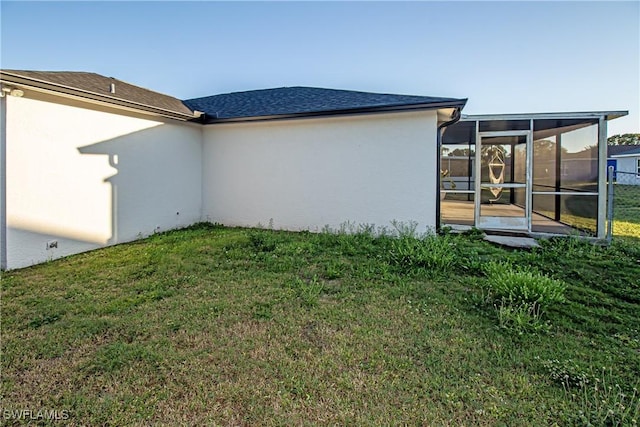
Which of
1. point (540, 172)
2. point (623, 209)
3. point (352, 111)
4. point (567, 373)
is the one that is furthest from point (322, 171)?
point (623, 209)

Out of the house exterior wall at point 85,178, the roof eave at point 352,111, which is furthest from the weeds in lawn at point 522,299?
the house exterior wall at point 85,178

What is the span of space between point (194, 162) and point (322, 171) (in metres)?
3.79

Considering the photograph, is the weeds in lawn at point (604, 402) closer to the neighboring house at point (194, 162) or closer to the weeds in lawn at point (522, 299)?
the weeds in lawn at point (522, 299)

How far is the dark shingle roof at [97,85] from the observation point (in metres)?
5.34

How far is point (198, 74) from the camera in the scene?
15.2 m

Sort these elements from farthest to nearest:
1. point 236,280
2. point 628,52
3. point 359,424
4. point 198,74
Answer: point 198,74
point 628,52
point 236,280
point 359,424

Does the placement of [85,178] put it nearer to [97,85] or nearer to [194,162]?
[97,85]

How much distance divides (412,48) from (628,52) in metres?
5.87

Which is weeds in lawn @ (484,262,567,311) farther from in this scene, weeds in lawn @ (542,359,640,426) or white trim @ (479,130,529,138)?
white trim @ (479,130,529,138)

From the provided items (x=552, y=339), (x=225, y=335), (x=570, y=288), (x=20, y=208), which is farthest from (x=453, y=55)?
(x=20, y=208)

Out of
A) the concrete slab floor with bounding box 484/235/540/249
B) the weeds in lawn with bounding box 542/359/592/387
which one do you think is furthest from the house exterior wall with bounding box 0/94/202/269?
the concrete slab floor with bounding box 484/235/540/249

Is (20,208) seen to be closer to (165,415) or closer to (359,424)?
(165,415)

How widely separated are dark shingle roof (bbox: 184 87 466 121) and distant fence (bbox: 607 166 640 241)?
12.7 feet

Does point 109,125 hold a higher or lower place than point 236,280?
higher
